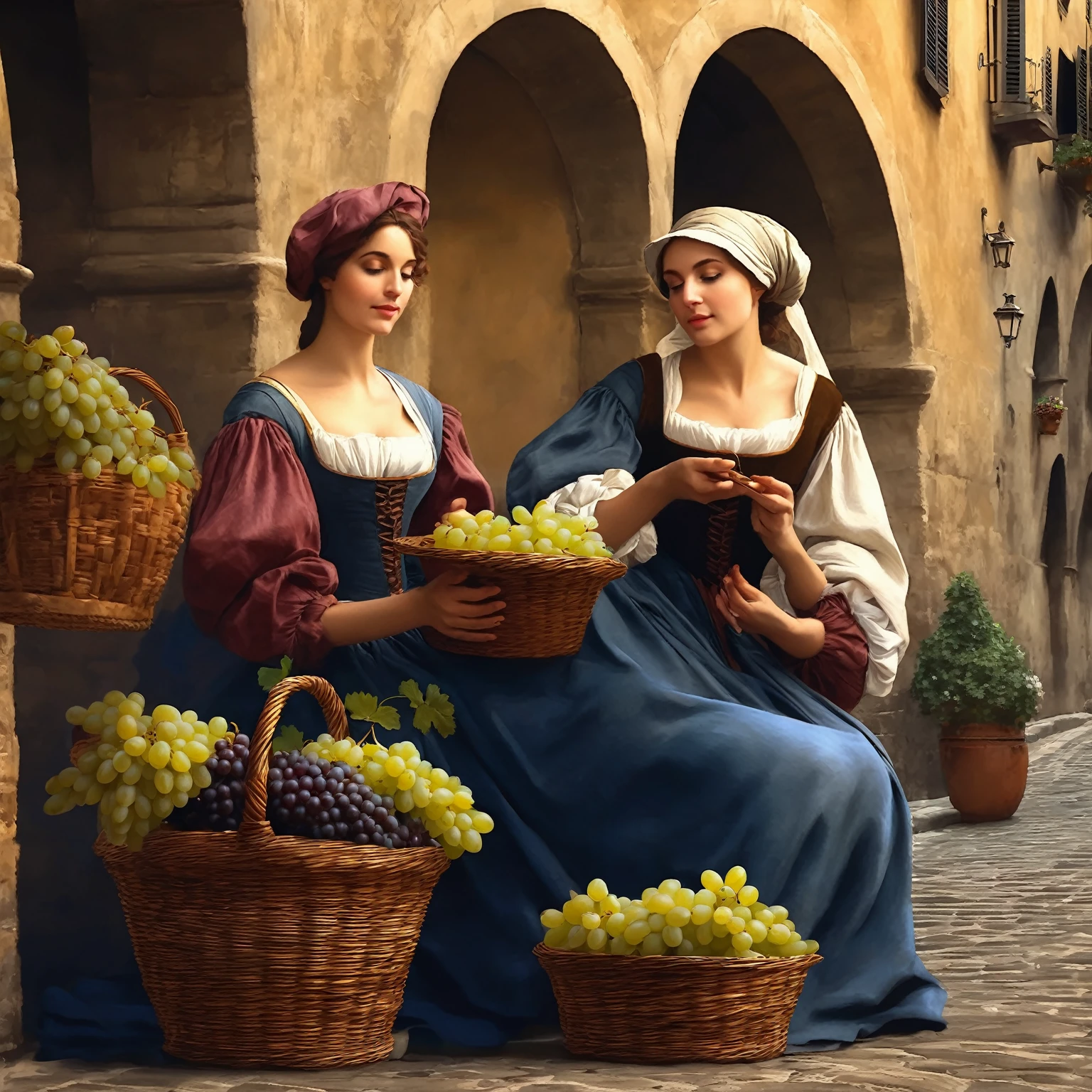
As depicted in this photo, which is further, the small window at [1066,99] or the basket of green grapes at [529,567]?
the small window at [1066,99]

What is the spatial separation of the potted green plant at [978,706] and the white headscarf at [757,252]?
17.2ft

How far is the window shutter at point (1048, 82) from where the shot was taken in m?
14.2

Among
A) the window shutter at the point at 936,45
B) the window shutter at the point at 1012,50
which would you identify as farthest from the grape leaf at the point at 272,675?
the window shutter at the point at 1012,50

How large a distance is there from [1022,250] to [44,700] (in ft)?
34.7

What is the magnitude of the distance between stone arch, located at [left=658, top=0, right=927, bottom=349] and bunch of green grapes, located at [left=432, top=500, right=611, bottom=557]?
535 centimetres

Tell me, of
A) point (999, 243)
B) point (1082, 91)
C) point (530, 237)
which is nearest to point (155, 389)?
point (530, 237)

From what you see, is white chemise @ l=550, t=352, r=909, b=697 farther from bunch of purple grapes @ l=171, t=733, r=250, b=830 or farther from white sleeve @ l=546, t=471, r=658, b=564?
bunch of purple grapes @ l=171, t=733, r=250, b=830

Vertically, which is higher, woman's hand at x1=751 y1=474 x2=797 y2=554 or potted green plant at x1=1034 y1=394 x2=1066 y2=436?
potted green plant at x1=1034 y1=394 x2=1066 y2=436

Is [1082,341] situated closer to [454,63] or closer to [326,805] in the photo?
[454,63]

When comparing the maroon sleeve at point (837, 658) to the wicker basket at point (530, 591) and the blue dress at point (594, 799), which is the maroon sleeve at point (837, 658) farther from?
the wicker basket at point (530, 591)

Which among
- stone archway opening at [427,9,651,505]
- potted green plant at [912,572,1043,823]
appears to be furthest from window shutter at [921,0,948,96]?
stone archway opening at [427,9,651,505]

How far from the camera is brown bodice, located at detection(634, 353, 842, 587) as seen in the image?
13.2 ft

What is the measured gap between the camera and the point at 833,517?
4031mm

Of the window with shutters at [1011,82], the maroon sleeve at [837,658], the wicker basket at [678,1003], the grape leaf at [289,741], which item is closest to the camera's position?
the wicker basket at [678,1003]
